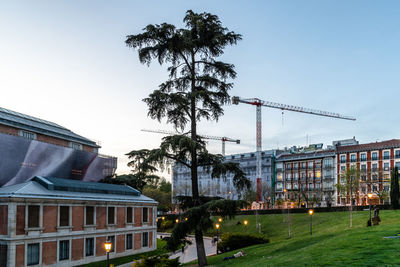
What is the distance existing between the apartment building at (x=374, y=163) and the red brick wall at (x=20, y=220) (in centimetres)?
6831

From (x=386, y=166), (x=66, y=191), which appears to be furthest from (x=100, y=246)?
(x=386, y=166)

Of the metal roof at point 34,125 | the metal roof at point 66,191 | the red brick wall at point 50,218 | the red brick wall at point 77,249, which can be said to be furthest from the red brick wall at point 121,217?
the metal roof at point 34,125

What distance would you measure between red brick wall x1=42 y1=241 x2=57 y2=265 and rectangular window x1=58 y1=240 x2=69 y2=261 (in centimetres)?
66

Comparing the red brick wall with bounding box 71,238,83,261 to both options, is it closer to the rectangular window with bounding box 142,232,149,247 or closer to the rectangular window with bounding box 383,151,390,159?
the rectangular window with bounding box 142,232,149,247

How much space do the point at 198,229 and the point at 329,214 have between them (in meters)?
46.9

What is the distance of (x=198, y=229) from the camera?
23.2 meters

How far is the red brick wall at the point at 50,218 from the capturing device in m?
35.8

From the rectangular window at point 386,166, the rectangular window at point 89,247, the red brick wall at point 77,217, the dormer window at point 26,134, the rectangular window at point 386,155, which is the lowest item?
the rectangular window at point 89,247

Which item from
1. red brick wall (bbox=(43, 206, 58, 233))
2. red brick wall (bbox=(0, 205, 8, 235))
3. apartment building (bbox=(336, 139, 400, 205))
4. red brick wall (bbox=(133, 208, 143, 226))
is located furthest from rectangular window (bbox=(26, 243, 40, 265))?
apartment building (bbox=(336, 139, 400, 205))

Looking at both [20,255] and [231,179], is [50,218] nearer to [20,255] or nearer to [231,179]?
[20,255]

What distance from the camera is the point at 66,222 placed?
38.2 metres

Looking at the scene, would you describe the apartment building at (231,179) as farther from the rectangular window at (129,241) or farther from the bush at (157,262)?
the bush at (157,262)

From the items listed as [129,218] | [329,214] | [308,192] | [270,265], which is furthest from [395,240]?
[308,192]

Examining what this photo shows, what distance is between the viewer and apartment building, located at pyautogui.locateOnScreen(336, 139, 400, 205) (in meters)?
86.1
